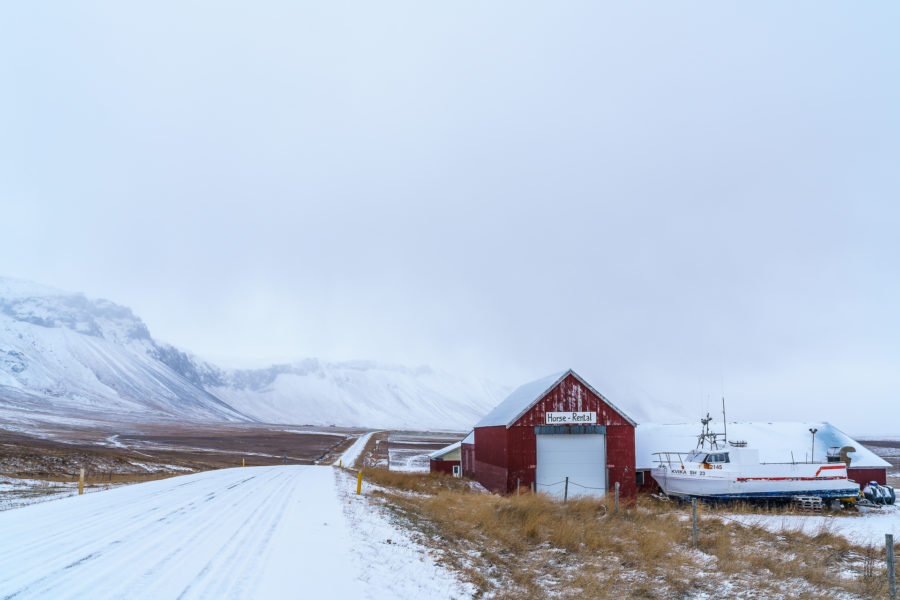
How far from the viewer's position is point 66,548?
43.0 ft

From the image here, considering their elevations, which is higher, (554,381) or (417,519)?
(554,381)

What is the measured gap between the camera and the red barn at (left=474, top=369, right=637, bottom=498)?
34.3 metres

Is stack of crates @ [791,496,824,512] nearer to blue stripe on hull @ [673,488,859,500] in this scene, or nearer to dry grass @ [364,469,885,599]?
blue stripe on hull @ [673,488,859,500]

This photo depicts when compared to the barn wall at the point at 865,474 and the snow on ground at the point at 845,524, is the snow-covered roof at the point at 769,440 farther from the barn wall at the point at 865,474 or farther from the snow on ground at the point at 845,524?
the snow on ground at the point at 845,524

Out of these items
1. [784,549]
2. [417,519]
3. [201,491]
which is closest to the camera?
[784,549]

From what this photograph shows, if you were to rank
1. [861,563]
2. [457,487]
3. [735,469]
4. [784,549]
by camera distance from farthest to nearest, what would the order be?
[457,487] → [735,469] → [784,549] → [861,563]

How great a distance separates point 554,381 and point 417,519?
16.2m

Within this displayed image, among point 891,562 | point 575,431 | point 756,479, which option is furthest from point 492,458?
point 891,562

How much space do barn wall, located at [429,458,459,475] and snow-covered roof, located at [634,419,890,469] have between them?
680 inches

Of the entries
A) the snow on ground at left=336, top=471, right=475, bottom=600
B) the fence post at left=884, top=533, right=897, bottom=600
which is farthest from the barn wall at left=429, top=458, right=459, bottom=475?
the fence post at left=884, top=533, right=897, bottom=600

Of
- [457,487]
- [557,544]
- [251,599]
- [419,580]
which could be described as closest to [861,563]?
[557,544]

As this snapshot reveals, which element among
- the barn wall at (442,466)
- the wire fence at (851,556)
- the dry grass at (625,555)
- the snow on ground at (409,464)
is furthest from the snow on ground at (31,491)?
the snow on ground at (409,464)

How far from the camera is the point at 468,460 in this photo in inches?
2015

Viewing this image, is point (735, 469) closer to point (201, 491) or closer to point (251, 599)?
point (201, 491)
